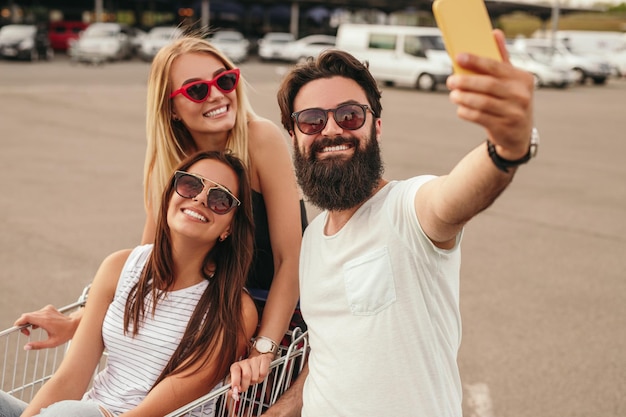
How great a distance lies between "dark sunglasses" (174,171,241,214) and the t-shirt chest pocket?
60 centimetres

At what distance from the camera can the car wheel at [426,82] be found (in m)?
23.9

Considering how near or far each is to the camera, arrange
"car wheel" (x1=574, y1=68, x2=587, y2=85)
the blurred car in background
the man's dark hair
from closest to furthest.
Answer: the man's dark hair < "car wheel" (x1=574, y1=68, x2=587, y2=85) < the blurred car in background

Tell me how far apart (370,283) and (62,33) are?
39.1 metres

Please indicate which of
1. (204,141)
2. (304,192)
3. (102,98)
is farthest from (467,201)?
(102,98)

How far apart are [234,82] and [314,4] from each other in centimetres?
5070

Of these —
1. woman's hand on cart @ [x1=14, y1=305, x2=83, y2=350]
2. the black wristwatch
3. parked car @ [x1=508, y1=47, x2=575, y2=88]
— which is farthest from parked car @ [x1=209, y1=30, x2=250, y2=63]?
the black wristwatch

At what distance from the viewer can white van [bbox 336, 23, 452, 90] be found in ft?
77.7

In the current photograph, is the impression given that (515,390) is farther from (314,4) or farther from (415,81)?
(314,4)

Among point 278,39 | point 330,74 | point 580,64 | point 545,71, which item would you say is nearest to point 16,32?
point 278,39

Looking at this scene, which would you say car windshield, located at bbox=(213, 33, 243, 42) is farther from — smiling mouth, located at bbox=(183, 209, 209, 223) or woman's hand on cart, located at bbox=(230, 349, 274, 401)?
woman's hand on cart, located at bbox=(230, 349, 274, 401)

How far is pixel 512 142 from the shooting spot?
1.43m

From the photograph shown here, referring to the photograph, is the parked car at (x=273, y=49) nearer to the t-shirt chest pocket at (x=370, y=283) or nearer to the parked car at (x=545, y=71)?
the parked car at (x=545, y=71)

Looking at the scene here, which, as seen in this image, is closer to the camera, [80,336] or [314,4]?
[80,336]

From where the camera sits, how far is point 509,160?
Result: 1.50 m
